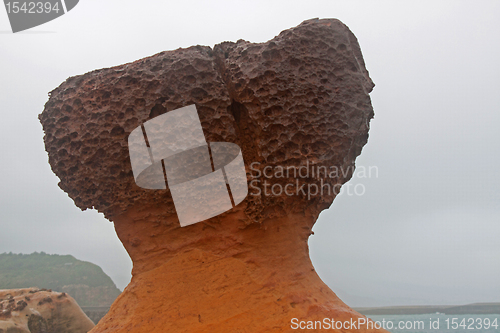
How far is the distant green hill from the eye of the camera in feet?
84.3

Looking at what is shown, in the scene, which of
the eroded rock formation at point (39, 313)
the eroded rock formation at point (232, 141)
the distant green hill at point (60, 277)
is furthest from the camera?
the distant green hill at point (60, 277)

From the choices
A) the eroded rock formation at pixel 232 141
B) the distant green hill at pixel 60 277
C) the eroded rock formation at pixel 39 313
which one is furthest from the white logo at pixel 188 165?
the distant green hill at pixel 60 277

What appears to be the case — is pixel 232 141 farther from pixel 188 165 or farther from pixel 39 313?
pixel 39 313

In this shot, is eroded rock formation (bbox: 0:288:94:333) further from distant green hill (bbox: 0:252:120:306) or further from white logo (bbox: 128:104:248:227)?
distant green hill (bbox: 0:252:120:306)

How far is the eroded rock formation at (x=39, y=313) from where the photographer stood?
7.71 meters

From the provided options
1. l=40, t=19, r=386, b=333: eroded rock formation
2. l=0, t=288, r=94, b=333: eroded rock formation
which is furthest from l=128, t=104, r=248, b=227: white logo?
l=0, t=288, r=94, b=333: eroded rock formation

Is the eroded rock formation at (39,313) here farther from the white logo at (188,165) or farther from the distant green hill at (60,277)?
the distant green hill at (60,277)

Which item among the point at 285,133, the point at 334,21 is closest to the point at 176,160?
the point at 285,133

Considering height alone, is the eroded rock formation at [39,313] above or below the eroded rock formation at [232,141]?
below

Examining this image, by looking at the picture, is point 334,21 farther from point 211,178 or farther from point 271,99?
point 211,178

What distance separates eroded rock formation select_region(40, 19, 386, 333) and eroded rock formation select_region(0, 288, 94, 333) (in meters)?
5.66

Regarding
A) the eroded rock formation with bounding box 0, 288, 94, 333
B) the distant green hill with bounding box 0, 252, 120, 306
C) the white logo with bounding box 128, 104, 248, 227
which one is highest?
the white logo with bounding box 128, 104, 248, 227

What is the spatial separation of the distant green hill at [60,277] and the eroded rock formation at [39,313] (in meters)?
16.4

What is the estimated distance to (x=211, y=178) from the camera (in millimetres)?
3701
